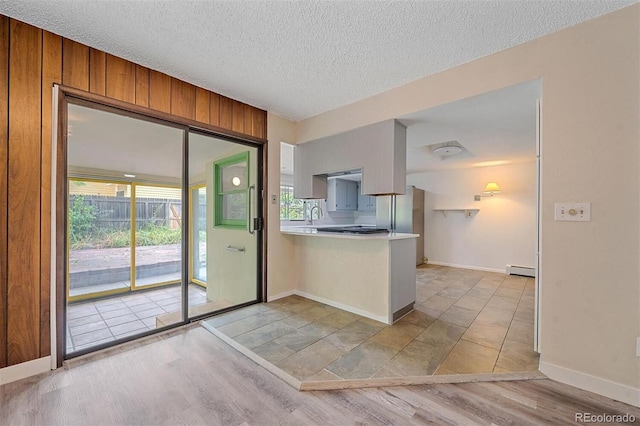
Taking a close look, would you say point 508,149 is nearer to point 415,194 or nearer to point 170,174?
point 415,194

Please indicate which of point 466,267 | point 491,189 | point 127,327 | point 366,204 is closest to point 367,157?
point 127,327

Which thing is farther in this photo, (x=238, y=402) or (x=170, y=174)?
(x=170, y=174)

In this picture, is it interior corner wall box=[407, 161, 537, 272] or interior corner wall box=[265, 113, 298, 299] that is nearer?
interior corner wall box=[265, 113, 298, 299]

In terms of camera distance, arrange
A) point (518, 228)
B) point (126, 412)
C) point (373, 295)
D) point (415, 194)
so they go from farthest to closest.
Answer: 1. point (415, 194)
2. point (518, 228)
3. point (373, 295)
4. point (126, 412)

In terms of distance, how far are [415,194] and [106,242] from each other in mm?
5480

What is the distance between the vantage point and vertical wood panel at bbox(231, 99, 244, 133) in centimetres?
304

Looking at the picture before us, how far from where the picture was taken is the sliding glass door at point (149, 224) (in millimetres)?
2357

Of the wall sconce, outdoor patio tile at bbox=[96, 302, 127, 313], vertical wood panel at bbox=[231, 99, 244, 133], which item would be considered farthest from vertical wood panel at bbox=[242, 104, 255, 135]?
the wall sconce

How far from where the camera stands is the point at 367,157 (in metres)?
3.02

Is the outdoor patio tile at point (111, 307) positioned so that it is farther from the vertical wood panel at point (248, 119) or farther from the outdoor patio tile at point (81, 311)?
the vertical wood panel at point (248, 119)

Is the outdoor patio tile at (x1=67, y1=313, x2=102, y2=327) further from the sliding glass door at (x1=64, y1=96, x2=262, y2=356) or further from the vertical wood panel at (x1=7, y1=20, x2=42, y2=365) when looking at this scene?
the vertical wood panel at (x1=7, y1=20, x2=42, y2=365)

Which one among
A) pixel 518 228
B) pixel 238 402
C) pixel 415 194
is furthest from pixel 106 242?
pixel 518 228

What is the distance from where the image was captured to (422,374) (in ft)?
6.10

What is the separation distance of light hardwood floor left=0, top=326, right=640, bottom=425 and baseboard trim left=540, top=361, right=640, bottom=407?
0.05 meters
